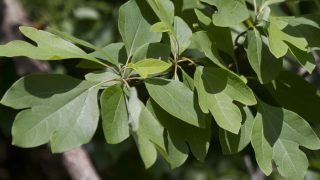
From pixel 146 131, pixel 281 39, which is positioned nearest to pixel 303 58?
pixel 281 39

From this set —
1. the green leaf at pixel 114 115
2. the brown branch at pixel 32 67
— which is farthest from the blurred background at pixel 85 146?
the green leaf at pixel 114 115

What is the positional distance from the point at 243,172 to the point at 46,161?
75 centimetres

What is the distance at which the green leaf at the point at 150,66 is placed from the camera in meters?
0.96

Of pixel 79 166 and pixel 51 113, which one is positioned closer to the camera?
pixel 51 113

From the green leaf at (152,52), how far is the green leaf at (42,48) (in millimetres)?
74

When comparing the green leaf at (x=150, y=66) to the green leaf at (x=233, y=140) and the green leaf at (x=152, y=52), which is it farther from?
the green leaf at (x=233, y=140)

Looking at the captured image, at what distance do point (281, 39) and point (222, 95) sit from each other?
5.0 inches

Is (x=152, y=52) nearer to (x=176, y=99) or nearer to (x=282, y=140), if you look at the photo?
(x=176, y=99)

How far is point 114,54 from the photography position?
1.05 m

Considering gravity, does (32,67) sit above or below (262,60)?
below

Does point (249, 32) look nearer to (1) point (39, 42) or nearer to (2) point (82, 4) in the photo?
(1) point (39, 42)

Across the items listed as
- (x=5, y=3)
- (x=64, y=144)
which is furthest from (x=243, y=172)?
(x=64, y=144)

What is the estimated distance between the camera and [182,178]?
91.4 inches

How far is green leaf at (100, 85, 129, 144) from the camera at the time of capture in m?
0.95
